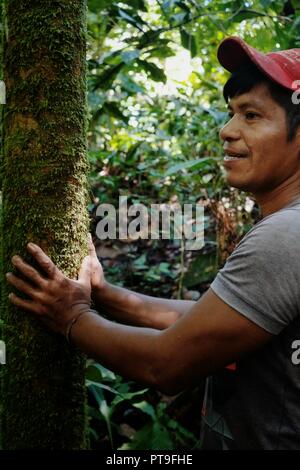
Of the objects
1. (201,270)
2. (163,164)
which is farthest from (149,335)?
(163,164)

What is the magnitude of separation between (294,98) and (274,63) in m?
0.13

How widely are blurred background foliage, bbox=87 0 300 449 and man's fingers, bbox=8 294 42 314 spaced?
1135 millimetres

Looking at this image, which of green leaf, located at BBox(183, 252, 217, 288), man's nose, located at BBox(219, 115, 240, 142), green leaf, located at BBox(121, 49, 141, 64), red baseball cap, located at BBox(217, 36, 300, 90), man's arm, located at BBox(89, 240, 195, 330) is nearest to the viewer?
red baseball cap, located at BBox(217, 36, 300, 90)

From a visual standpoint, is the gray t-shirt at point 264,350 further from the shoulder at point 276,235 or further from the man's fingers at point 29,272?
Answer: the man's fingers at point 29,272

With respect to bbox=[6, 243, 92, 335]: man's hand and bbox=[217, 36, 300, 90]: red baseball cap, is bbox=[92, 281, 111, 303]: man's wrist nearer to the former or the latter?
bbox=[6, 243, 92, 335]: man's hand

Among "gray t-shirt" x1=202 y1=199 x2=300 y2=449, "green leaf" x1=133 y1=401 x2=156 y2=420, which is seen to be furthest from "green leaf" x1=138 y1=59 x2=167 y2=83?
"green leaf" x1=133 y1=401 x2=156 y2=420

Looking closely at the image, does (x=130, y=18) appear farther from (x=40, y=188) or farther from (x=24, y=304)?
(x=24, y=304)

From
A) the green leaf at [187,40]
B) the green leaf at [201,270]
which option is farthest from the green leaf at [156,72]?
the green leaf at [201,270]

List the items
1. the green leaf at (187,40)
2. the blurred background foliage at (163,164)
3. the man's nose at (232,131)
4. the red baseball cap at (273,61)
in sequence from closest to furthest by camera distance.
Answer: the red baseball cap at (273,61) → the man's nose at (232,131) → the blurred background foliage at (163,164) → the green leaf at (187,40)

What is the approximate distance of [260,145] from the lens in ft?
4.85

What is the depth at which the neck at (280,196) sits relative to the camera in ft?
4.92

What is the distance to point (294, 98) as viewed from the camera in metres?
1.47

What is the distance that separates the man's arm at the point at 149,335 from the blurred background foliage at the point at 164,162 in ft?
3.85

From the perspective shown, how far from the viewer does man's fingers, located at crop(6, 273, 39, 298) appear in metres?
1.49
